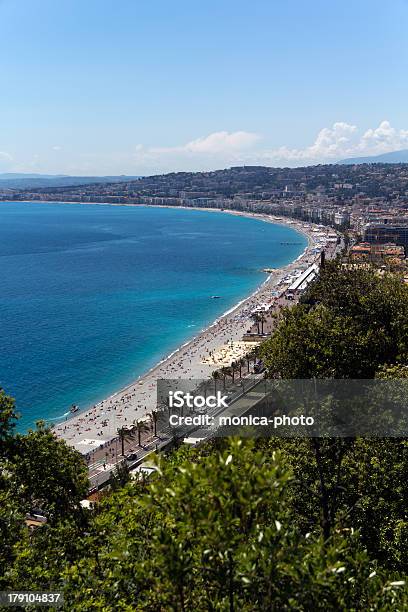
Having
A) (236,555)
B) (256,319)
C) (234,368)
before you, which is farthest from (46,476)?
(256,319)

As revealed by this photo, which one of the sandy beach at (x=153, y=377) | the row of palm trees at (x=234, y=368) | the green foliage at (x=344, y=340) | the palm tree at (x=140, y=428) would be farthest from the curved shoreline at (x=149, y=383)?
the green foliage at (x=344, y=340)

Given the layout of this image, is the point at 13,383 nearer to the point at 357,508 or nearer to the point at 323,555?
the point at 357,508

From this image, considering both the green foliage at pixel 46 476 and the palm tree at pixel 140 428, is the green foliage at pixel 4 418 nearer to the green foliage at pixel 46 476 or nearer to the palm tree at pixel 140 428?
the green foliage at pixel 46 476

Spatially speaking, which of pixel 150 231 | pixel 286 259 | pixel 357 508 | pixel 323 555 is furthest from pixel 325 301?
pixel 150 231

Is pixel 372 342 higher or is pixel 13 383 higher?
pixel 372 342

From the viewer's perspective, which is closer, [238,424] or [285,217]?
[238,424]

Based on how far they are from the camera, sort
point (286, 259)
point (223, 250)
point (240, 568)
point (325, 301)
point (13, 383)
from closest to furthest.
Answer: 1. point (240, 568)
2. point (325, 301)
3. point (13, 383)
4. point (286, 259)
5. point (223, 250)

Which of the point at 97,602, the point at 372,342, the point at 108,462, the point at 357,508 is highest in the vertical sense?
the point at 372,342
